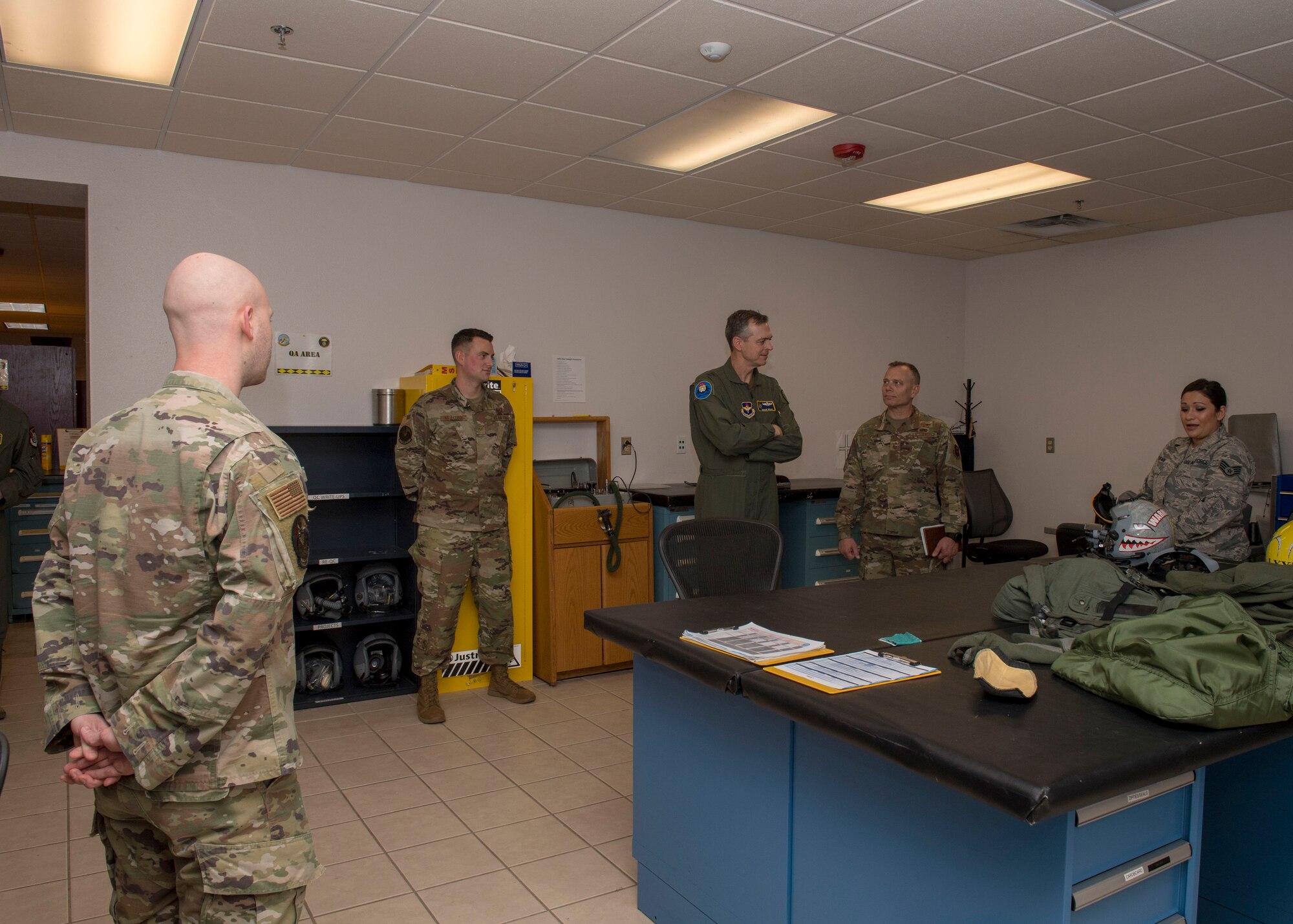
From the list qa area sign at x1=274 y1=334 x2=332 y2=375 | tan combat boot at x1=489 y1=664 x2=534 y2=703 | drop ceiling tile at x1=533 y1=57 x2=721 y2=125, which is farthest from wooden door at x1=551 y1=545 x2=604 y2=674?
drop ceiling tile at x1=533 y1=57 x2=721 y2=125

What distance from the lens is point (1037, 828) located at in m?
1.56

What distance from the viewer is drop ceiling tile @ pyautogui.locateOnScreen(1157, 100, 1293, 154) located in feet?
12.8

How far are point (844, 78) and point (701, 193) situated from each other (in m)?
1.87

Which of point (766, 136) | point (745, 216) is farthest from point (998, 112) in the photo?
point (745, 216)

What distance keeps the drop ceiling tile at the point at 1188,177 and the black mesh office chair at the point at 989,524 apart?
2.18m

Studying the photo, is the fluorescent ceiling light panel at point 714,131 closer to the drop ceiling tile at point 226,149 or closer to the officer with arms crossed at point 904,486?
the officer with arms crossed at point 904,486

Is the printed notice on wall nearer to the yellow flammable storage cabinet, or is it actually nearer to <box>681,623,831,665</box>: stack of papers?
the yellow flammable storage cabinet

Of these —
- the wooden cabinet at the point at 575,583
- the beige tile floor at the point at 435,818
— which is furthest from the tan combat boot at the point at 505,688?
the wooden cabinet at the point at 575,583

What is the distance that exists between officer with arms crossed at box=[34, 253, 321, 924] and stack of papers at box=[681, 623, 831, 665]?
983 millimetres

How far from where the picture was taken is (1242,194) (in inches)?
→ 209

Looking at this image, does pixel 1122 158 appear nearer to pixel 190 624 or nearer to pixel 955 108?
pixel 955 108

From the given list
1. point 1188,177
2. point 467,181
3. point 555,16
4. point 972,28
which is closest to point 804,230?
point 1188,177

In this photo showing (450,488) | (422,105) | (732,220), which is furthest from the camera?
(732,220)

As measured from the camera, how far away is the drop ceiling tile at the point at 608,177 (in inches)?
191
